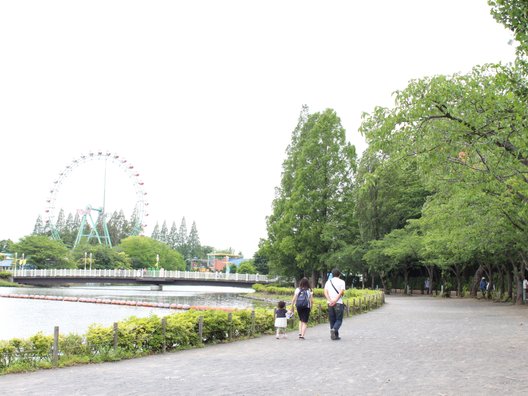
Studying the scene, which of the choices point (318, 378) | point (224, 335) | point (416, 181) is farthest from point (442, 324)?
point (416, 181)

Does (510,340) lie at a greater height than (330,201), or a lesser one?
lesser

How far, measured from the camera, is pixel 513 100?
11469mm

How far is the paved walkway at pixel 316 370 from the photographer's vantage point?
8.13 metres

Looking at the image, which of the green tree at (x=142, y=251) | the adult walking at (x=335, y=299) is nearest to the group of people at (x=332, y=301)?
the adult walking at (x=335, y=299)

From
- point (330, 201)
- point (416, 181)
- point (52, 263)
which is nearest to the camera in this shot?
point (330, 201)

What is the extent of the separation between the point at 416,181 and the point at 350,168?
6.65 meters

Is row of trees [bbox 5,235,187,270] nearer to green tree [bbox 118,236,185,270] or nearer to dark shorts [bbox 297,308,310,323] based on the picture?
green tree [bbox 118,236,185,270]

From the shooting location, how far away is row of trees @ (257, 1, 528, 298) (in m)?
12.4

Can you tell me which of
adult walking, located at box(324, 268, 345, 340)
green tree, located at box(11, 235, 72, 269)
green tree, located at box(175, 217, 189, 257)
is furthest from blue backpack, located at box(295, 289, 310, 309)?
green tree, located at box(175, 217, 189, 257)

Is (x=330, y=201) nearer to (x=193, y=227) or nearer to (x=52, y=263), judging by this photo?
(x=52, y=263)

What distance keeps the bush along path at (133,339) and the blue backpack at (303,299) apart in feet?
5.44

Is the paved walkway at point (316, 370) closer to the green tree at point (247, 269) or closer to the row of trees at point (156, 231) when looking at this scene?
the green tree at point (247, 269)

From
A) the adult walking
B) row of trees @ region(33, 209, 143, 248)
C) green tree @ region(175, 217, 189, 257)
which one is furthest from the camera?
green tree @ region(175, 217, 189, 257)

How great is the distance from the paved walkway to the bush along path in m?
0.42
